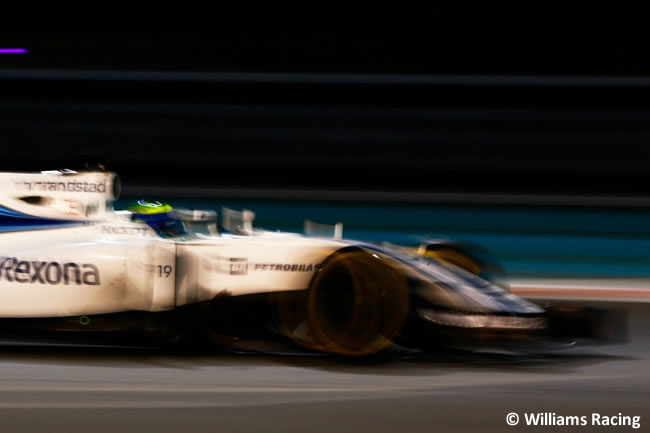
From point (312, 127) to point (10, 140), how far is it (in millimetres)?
3931

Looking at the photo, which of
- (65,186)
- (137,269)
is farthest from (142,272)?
(65,186)

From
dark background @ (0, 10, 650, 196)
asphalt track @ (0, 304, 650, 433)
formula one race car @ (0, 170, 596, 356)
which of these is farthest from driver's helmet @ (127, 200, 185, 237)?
dark background @ (0, 10, 650, 196)

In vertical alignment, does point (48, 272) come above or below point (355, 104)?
below

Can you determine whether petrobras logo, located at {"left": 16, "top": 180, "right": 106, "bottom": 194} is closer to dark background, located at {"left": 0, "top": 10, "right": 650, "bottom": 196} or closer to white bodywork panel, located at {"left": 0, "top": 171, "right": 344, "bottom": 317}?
white bodywork panel, located at {"left": 0, "top": 171, "right": 344, "bottom": 317}

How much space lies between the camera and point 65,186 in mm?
5980

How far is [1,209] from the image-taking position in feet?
19.3

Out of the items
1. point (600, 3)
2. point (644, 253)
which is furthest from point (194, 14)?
point (644, 253)

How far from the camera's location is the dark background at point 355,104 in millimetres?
13414

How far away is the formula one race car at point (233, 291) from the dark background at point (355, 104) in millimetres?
7651

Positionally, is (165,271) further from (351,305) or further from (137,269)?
(351,305)

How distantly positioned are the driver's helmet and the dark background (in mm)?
7419

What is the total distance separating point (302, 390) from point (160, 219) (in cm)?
147

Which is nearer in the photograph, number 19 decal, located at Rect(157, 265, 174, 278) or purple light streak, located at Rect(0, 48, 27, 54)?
number 19 decal, located at Rect(157, 265, 174, 278)

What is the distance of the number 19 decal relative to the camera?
547 cm
